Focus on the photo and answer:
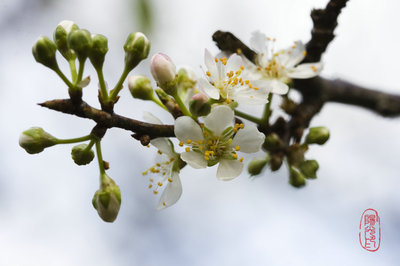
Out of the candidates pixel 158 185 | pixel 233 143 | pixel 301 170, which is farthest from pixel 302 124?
pixel 158 185

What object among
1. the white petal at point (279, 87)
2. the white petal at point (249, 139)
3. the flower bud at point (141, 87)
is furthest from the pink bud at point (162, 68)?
the white petal at point (279, 87)

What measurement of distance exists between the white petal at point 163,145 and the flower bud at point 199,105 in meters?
0.18

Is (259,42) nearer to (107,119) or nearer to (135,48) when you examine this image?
(135,48)

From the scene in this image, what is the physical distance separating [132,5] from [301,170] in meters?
0.95

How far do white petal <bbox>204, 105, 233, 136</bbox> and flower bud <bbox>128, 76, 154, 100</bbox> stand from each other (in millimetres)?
248

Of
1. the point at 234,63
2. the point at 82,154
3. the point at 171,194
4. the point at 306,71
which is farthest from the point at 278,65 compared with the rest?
the point at 82,154

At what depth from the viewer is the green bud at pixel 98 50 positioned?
171 cm

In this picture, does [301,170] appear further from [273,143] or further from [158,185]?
[158,185]

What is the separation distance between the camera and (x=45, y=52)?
5.73 feet

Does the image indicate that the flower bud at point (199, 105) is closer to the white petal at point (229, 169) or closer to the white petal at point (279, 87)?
the white petal at point (229, 169)

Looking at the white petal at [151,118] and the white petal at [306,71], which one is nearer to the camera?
the white petal at [151,118]

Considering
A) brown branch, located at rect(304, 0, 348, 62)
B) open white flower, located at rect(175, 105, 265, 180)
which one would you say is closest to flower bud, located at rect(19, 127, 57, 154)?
open white flower, located at rect(175, 105, 265, 180)

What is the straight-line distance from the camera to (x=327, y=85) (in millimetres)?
2555

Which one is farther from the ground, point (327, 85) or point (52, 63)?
point (52, 63)
